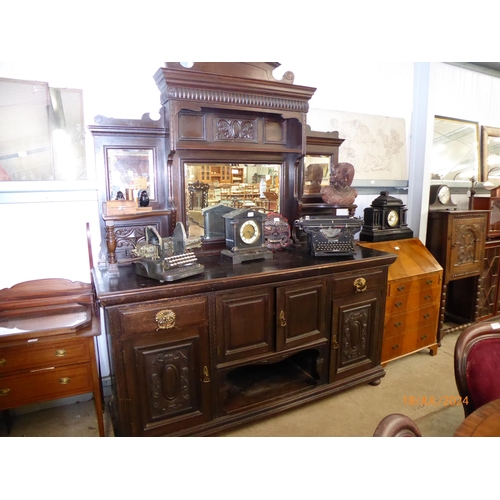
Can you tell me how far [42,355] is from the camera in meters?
1.86

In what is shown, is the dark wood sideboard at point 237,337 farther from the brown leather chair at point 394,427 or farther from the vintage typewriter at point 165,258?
the brown leather chair at point 394,427

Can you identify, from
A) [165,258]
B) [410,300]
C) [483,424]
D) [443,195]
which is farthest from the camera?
[443,195]

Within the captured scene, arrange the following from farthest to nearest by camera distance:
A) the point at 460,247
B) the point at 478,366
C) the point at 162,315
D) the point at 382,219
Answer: the point at 460,247 → the point at 382,219 → the point at 162,315 → the point at 478,366

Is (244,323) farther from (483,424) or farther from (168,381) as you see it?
(483,424)

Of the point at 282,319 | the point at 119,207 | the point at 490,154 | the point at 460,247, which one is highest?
the point at 490,154

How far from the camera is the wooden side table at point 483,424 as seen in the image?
1.04 meters

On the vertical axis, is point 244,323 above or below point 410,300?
above

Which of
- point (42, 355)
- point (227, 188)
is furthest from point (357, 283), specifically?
point (42, 355)

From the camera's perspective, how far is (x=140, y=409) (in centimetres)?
183

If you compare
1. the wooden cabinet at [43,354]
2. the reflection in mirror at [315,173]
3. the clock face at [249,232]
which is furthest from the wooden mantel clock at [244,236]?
the wooden cabinet at [43,354]

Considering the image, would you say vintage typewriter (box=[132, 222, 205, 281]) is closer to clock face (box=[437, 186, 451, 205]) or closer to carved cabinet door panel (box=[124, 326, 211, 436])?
carved cabinet door panel (box=[124, 326, 211, 436])

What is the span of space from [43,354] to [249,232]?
143 centimetres

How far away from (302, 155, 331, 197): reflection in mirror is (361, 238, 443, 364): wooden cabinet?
2.21ft

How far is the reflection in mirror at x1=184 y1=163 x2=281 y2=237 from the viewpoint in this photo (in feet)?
7.98
